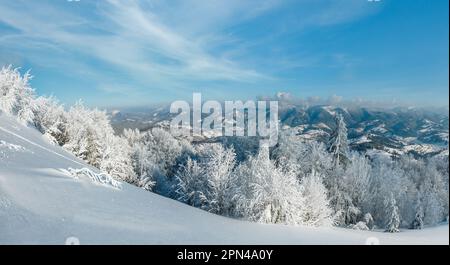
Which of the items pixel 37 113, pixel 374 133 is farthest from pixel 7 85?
pixel 374 133

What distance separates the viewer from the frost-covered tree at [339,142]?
3466 cm

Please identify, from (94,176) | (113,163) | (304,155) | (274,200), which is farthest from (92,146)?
(94,176)

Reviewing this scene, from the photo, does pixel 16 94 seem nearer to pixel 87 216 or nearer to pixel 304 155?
pixel 87 216

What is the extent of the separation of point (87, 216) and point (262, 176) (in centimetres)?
1192

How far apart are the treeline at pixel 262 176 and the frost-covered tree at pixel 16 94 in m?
0.06

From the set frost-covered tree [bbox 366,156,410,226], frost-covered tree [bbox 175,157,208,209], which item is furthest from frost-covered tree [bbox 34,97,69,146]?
frost-covered tree [bbox 366,156,410,226]

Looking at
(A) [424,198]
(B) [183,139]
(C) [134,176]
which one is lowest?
(A) [424,198]

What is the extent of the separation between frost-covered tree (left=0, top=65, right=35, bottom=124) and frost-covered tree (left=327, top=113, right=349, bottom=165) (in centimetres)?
2538

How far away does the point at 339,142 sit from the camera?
34.8 m

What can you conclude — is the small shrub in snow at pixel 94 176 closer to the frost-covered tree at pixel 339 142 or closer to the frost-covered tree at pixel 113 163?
the frost-covered tree at pixel 113 163
